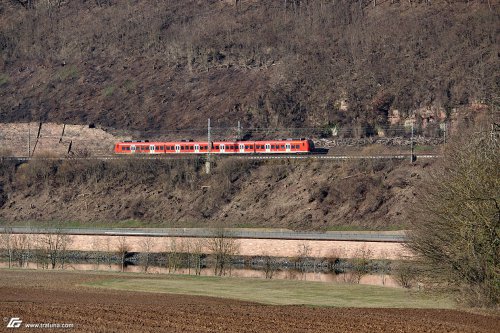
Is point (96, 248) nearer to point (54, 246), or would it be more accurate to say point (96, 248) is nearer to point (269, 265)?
point (54, 246)

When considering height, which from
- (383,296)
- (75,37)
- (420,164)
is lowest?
(383,296)

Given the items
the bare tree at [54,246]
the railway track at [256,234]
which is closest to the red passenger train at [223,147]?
the railway track at [256,234]

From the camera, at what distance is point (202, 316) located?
112 feet

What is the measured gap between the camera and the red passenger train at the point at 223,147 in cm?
9850

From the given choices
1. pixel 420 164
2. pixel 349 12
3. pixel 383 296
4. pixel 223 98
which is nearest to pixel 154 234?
pixel 420 164

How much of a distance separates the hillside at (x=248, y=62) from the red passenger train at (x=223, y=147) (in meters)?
11.4

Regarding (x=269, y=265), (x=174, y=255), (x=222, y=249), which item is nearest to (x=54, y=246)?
(x=174, y=255)

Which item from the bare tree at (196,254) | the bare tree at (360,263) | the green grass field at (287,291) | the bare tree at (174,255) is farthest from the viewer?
the bare tree at (174,255)

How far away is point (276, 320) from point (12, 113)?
98.4m

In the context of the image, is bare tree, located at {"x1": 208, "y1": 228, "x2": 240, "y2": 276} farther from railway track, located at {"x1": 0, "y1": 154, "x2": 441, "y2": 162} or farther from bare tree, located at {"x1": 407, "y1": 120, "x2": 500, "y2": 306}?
bare tree, located at {"x1": 407, "y1": 120, "x2": 500, "y2": 306}

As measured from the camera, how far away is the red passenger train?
323 ft

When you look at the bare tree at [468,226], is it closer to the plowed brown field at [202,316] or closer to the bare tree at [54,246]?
the plowed brown field at [202,316]

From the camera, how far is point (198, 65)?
130000 millimetres

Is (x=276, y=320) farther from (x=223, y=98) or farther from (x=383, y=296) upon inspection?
(x=223, y=98)
